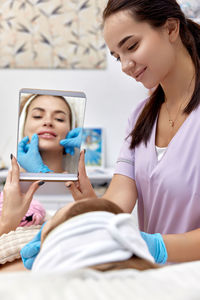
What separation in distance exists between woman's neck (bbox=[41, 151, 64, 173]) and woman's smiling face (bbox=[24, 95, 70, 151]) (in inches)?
0.8

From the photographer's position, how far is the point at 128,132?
4.65ft

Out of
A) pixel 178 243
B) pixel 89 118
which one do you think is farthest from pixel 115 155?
pixel 178 243

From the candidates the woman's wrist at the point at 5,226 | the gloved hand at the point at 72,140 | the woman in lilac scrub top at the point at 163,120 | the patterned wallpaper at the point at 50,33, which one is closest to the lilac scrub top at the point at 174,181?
the woman in lilac scrub top at the point at 163,120

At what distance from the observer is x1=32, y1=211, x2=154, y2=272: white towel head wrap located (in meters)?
0.48

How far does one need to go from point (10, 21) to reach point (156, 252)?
2.74 m

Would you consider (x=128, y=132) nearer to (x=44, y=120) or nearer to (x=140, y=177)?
(x=140, y=177)

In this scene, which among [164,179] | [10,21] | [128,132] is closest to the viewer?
[164,179]

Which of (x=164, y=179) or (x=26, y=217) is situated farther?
(x=26, y=217)

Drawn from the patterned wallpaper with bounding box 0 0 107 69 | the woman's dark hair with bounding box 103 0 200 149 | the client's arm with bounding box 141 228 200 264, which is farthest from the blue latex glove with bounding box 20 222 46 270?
the patterned wallpaper with bounding box 0 0 107 69

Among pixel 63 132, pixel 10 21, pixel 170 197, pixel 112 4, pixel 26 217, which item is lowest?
pixel 26 217

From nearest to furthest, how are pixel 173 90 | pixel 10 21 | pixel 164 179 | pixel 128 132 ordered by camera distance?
pixel 164 179, pixel 173 90, pixel 128 132, pixel 10 21

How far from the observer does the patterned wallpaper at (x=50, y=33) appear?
3.00 m

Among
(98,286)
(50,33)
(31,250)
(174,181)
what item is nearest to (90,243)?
(98,286)

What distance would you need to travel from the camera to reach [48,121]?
1.25 m
